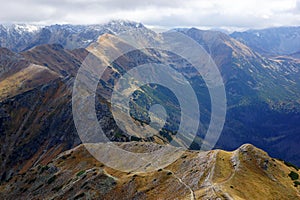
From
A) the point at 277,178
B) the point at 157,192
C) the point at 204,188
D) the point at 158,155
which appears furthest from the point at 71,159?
the point at 277,178

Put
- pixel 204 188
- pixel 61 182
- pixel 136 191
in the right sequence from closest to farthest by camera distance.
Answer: pixel 204 188 → pixel 136 191 → pixel 61 182

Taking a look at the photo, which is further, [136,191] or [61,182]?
[61,182]

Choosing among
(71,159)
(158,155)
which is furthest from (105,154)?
(158,155)

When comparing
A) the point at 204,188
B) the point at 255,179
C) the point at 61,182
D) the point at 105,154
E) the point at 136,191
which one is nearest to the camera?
the point at 204,188

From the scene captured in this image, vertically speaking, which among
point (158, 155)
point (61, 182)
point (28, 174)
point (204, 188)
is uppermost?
point (204, 188)

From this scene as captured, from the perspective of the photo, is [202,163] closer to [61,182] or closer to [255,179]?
[255,179]

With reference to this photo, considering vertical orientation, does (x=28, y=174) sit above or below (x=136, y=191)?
below

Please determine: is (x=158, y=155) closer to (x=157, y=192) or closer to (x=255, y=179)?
(x=157, y=192)
